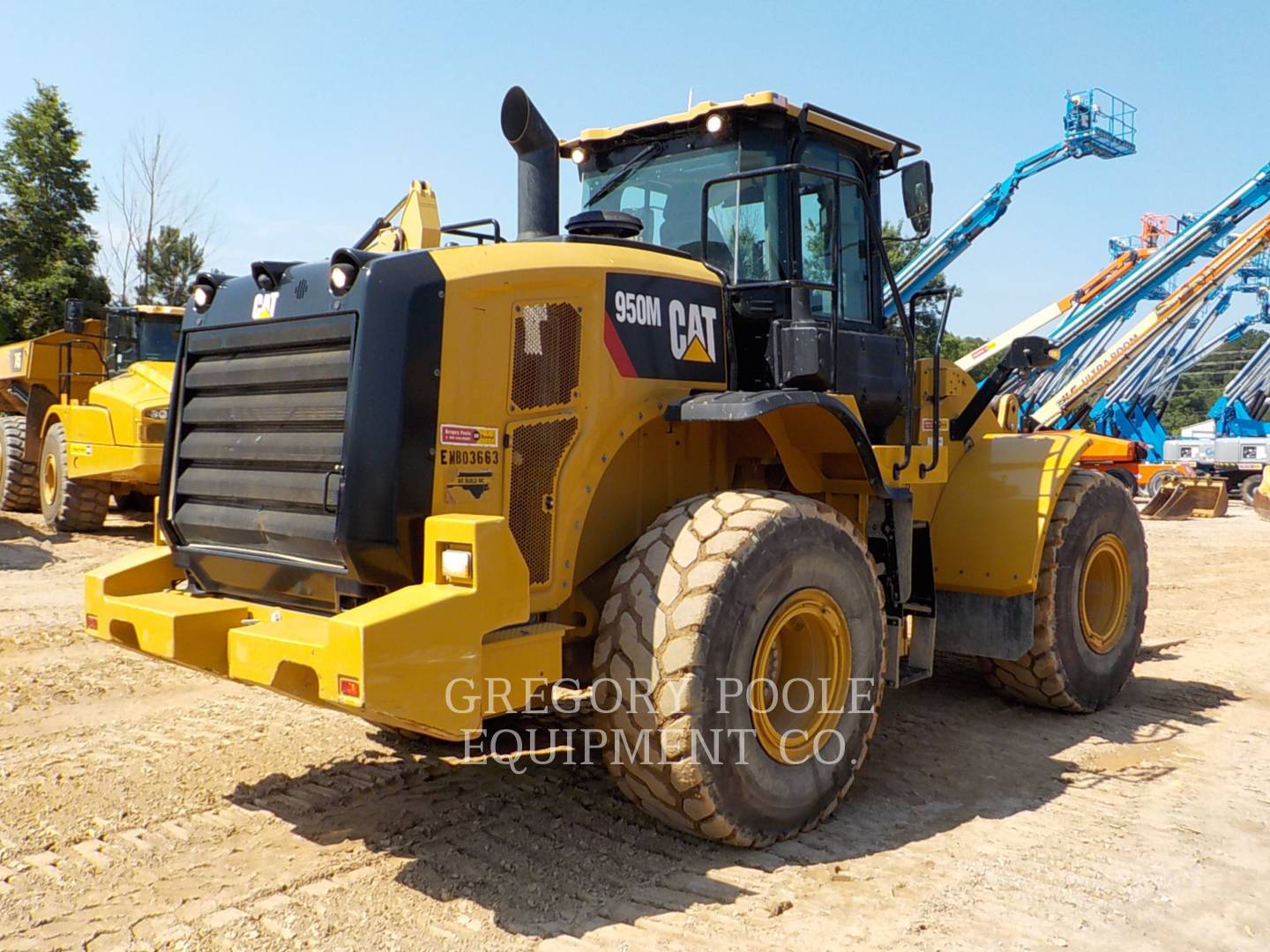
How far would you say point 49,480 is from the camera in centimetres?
1334

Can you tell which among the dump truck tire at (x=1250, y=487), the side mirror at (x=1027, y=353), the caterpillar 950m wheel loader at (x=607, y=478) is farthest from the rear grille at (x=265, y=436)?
the dump truck tire at (x=1250, y=487)

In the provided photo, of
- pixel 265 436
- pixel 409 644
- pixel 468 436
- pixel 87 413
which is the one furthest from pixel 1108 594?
pixel 87 413

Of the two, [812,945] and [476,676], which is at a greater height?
[476,676]

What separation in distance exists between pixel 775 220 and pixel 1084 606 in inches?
111

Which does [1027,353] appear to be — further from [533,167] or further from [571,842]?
[571,842]

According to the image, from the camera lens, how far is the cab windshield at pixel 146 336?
12.9 meters

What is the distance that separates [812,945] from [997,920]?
2.09 ft

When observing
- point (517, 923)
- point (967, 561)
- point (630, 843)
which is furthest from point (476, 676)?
point (967, 561)

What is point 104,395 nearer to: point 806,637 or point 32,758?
point 32,758

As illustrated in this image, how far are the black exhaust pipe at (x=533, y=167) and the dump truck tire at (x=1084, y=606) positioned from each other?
2993 mm

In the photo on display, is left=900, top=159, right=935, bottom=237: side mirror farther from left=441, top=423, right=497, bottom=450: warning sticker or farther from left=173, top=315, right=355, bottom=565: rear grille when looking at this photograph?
left=173, top=315, right=355, bottom=565: rear grille

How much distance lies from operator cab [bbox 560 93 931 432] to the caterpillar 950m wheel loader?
0.02 metres

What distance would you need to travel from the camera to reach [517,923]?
3.28 meters

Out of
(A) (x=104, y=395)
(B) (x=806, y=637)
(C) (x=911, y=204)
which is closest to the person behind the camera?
(B) (x=806, y=637)
